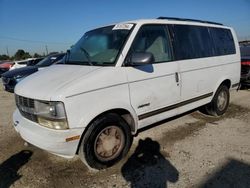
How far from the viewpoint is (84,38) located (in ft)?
14.6

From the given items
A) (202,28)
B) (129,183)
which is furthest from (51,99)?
(202,28)

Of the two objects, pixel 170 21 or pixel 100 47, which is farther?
pixel 170 21

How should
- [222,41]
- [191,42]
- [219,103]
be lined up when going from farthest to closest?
1. [219,103]
2. [222,41]
3. [191,42]

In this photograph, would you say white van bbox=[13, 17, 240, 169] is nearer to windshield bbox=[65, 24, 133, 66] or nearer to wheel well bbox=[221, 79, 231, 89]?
windshield bbox=[65, 24, 133, 66]

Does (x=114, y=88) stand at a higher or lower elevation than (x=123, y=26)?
lower

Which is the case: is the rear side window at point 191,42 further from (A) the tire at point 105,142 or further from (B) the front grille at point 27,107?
(B) the front grille at point 27,107

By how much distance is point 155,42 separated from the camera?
3.97m

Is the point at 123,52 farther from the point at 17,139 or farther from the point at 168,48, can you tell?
the point at 17,139

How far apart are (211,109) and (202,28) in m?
1.87

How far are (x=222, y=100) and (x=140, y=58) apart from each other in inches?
125

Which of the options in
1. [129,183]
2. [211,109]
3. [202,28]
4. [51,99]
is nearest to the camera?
[51,99]

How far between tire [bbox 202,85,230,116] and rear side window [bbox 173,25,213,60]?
3.41 ft

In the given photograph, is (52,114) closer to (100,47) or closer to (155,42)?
(100,47)

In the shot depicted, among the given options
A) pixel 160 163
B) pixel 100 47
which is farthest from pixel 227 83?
pixel 100 47
